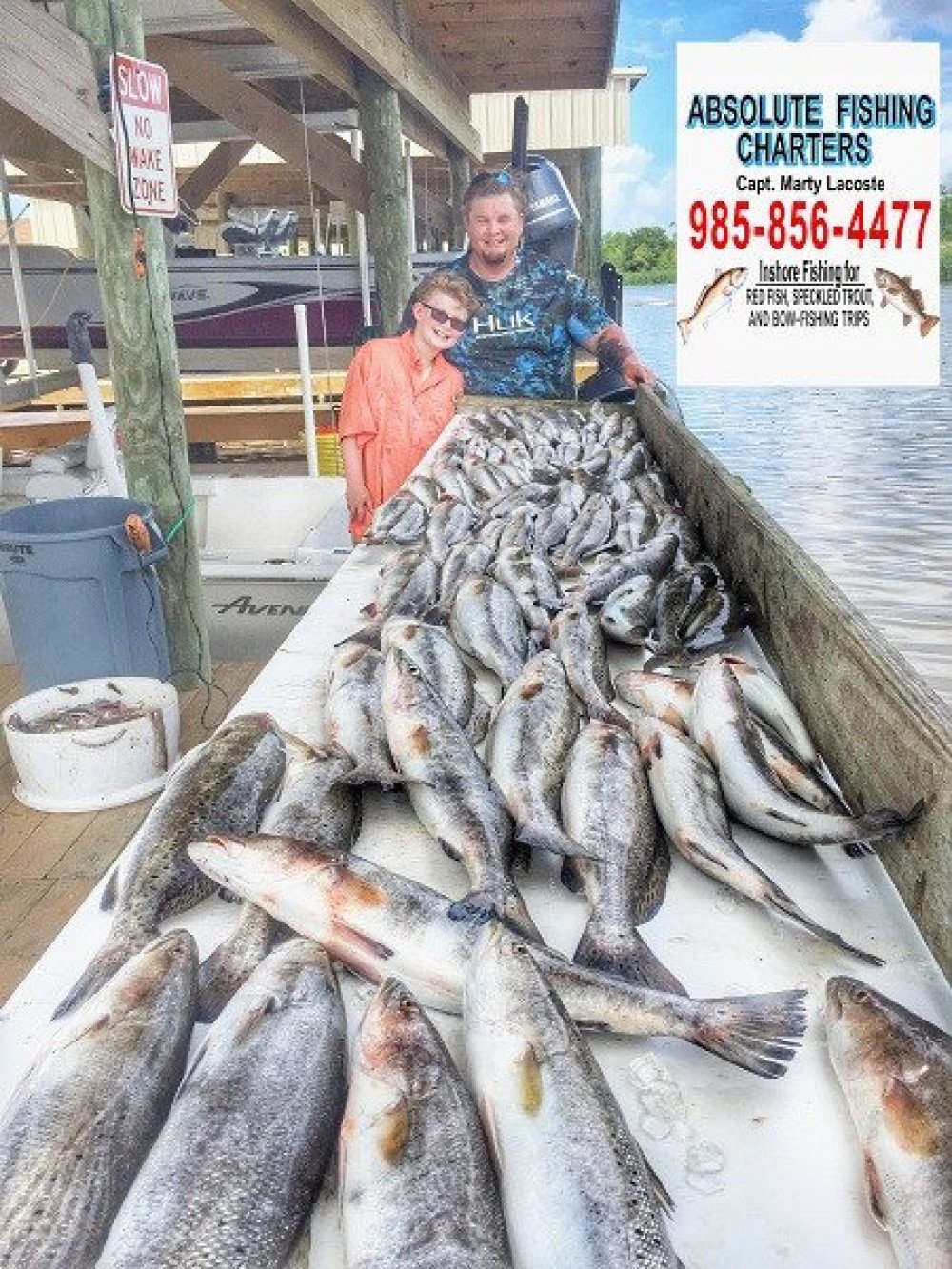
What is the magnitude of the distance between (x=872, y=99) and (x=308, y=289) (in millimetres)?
6650

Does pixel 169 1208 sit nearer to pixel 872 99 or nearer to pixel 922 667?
pixel 922 667

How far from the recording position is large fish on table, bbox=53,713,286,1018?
158cm

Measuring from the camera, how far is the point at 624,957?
149 cm

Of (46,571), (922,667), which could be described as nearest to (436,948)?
(46,571)

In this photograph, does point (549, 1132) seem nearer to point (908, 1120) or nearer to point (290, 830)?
point (908, 1120)

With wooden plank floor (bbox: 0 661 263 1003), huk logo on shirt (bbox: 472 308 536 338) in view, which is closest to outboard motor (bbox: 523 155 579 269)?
huk logo on shirt (bbox: 472 308 536 338)

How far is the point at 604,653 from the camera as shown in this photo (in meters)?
2.70

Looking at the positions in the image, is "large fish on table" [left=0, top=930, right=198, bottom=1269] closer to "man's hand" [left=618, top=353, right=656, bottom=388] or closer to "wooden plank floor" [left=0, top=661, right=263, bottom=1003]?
"wooden plank floor" [left=0, top=661, right=263, bottom=1003]

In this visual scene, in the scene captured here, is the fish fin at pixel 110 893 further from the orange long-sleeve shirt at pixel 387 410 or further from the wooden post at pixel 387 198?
the wooden post at pixel 387 198

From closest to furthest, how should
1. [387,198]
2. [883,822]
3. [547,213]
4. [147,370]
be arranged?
1. [883,822]
2. [147,370]
3. [387,198]
4. [547,213]

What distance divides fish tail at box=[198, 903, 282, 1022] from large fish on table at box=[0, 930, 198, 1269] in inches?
0.9

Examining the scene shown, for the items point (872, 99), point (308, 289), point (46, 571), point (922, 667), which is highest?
point (872, 99)

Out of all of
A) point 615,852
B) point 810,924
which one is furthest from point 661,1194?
point 615,852

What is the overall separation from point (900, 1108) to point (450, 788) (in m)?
0.93
